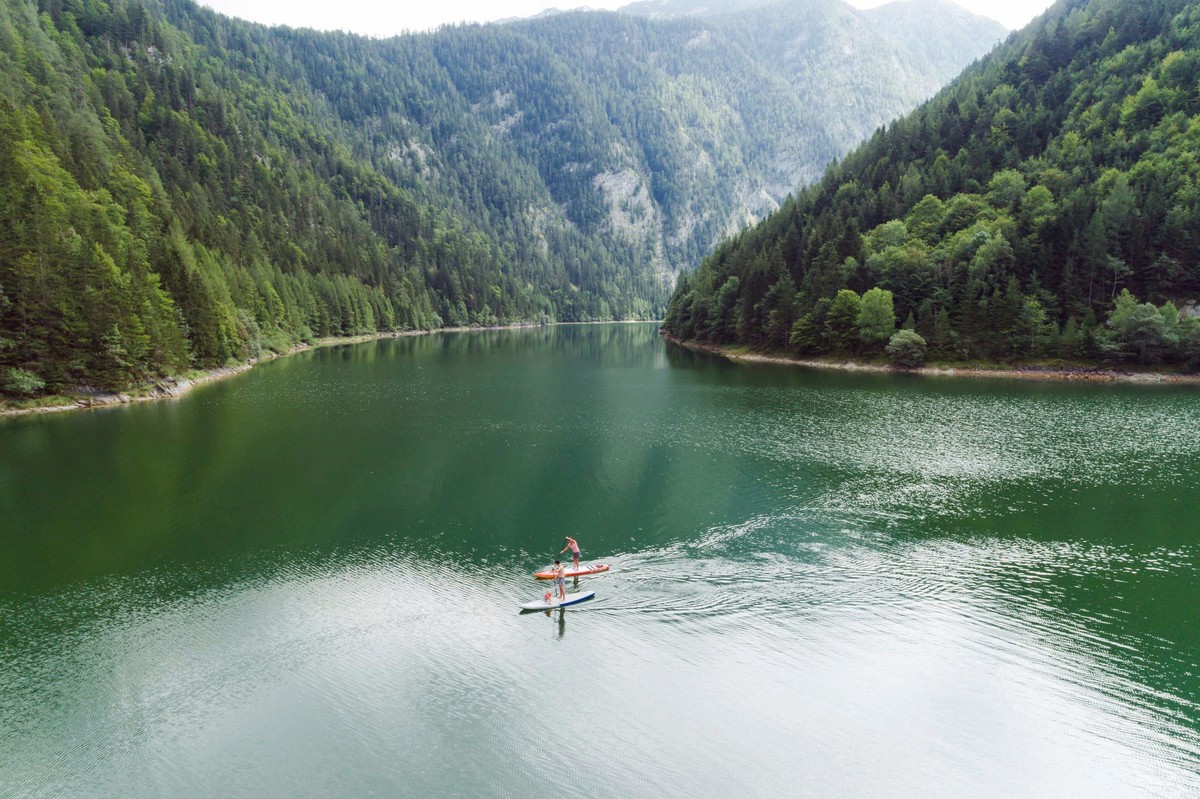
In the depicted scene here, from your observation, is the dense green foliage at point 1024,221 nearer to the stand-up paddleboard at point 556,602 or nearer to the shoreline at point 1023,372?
the shoreline at point 1023,372

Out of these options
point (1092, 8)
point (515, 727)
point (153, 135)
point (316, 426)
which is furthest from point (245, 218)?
point (1092, 8)

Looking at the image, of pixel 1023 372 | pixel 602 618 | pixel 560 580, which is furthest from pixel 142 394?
pixel 1023 372

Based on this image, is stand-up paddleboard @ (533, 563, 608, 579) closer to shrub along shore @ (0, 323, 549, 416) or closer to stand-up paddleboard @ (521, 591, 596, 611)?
stand-up paddleboard @ (521, 591, 596, 611)

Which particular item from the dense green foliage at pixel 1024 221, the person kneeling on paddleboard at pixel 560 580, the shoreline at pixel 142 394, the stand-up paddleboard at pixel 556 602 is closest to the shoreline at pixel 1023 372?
the dense green foliage at pixel 1024 221

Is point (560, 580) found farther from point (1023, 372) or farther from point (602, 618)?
point (1023, 372)

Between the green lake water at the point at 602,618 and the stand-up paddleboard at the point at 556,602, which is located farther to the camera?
the stand-up paddleboard at the point at 556,602
